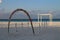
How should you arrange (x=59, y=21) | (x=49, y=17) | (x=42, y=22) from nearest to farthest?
1. (x=42, y=22)
2. (x=49, y=17)
3. (x=59, y=21)

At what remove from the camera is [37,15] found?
17.9m

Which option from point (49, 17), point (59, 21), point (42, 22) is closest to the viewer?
point (42, 22)

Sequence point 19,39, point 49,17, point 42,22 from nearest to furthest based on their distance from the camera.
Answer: point 19,39
point 42,22
point 49,17

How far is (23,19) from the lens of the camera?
1855 centimetres

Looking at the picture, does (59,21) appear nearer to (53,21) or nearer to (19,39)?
(53,21)

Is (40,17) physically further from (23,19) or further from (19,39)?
(19,39)

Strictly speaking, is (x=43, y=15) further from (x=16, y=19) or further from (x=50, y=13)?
(x=16, y=19)

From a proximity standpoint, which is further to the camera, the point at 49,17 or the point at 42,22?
the point at 49,17

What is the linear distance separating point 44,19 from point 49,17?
2.13 ft

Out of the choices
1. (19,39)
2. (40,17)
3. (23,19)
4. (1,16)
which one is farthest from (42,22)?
(19,39)

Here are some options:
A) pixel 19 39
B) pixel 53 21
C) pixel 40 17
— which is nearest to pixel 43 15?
pixel 40 17

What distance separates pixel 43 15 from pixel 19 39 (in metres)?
9.78

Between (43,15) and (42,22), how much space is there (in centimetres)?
86

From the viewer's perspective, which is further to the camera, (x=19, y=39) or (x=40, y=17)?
(x=40, y=17)
